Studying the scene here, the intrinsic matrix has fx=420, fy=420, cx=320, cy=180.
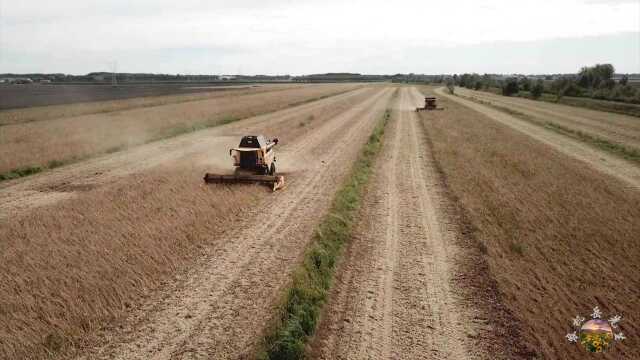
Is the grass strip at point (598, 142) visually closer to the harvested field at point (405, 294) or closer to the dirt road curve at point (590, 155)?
the dirt road curve at point (590, 155)

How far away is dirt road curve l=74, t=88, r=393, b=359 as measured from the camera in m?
7.29

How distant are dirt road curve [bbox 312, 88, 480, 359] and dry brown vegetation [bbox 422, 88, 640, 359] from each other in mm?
1158

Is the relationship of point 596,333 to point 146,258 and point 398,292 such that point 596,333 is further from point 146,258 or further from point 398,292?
point 146,258

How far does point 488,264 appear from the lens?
10352mm

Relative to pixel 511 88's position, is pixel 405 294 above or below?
below

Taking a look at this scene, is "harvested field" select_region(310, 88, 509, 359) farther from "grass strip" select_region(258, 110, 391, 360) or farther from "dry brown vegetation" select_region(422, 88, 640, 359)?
"dry brown vegetation" select_region(422, 88, 640, 359)

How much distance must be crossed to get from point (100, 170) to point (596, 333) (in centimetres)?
2037

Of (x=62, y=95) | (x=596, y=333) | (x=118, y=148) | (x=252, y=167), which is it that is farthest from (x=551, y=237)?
(x=62, y=95)

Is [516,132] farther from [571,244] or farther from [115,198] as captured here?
[115,198]

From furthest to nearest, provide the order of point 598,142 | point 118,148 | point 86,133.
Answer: point 86,133
point 598,142
point 118,148

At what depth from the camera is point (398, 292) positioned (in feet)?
29.9

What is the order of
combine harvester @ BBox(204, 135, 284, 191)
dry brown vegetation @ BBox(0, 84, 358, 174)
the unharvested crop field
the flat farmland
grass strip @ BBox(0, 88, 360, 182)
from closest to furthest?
the unharvested crop field, combine harvester @ BBox(204, 135, 284, 191), grass strip @ BBox(0, 88, 360, 182), dry brown vegetation @ BBox(0, 84, 358, 174), the flat farmland

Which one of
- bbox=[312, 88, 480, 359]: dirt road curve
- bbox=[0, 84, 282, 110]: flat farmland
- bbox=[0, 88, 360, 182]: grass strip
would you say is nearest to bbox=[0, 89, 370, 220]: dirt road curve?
bbox=[0, 88, 360, 182]: grass strip


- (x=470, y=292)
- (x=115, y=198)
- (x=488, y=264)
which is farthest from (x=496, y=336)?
(x=115, y=198)
